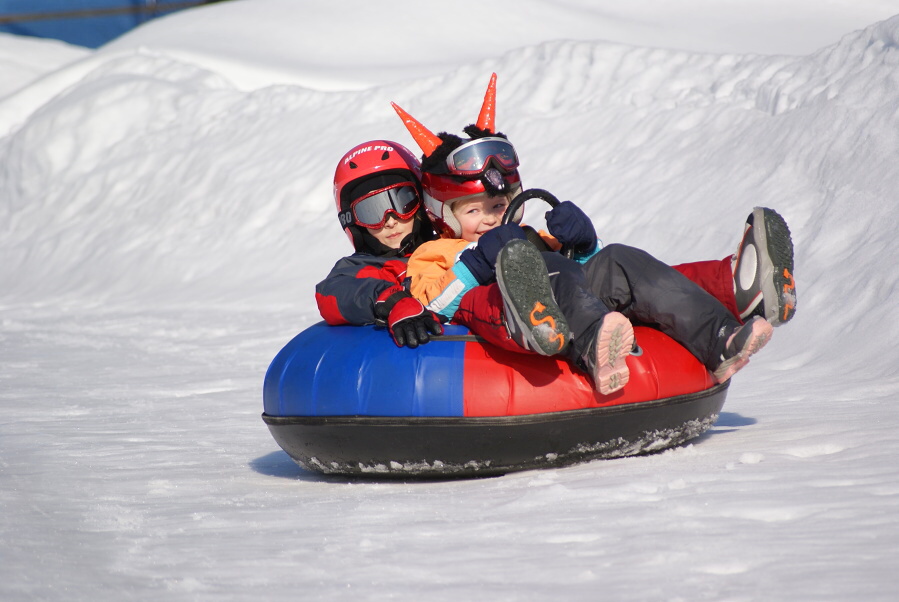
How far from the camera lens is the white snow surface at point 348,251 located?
259 centimetres

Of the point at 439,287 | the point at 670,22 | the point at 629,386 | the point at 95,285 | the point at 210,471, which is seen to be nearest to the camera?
the point at 629,386

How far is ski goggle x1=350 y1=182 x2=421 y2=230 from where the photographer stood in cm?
430

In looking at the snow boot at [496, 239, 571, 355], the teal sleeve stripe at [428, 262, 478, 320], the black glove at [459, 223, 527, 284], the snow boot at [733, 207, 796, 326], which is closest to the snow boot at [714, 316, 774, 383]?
the snow boot at [733, 207, 796, 326]

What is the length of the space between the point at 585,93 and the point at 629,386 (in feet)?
26.7

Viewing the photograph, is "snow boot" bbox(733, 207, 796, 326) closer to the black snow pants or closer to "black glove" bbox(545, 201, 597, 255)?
the black snow pants

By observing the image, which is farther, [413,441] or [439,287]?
[439,287]

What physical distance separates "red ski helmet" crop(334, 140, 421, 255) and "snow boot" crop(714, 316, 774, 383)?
150 centimetres

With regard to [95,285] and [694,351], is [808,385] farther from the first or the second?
[95,285]

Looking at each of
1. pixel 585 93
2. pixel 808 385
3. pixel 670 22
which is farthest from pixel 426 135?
pixel 670 22

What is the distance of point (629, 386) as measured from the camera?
11.6 ft

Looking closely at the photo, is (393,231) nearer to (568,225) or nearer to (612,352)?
(568,225)

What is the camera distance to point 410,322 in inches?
141

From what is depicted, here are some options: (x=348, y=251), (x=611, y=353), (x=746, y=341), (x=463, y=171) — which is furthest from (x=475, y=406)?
(x=348, y=251)

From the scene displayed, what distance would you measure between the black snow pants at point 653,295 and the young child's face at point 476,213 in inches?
19.5
